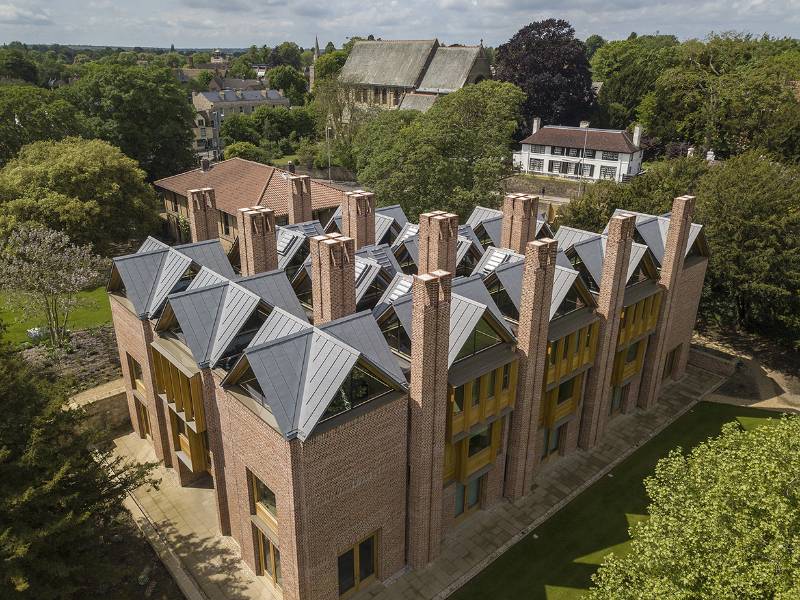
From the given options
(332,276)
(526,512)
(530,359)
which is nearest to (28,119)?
(332,276)

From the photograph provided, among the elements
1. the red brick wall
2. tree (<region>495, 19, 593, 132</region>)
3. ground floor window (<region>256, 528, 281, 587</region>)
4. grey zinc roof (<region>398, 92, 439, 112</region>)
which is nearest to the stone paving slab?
ground floor window (<region>256, 528, 281, 587</region>)

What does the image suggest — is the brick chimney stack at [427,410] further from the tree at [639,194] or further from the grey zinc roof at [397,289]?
the tree at [639,194]

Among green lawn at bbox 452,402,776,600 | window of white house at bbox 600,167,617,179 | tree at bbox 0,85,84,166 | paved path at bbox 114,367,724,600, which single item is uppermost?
tree at bbox 0,85,84,166

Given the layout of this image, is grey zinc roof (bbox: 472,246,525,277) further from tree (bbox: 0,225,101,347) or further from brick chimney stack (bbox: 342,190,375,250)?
tree (bbox: 0,225,101,347)

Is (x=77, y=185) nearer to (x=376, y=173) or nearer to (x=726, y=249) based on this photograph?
(x=376, y=173)

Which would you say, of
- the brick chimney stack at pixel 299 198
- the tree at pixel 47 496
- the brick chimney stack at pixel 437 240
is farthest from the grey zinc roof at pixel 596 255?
the tree at pixel 47 496

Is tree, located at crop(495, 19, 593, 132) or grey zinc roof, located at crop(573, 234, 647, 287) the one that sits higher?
tree, located at crop(495, 19, 593, 132)
